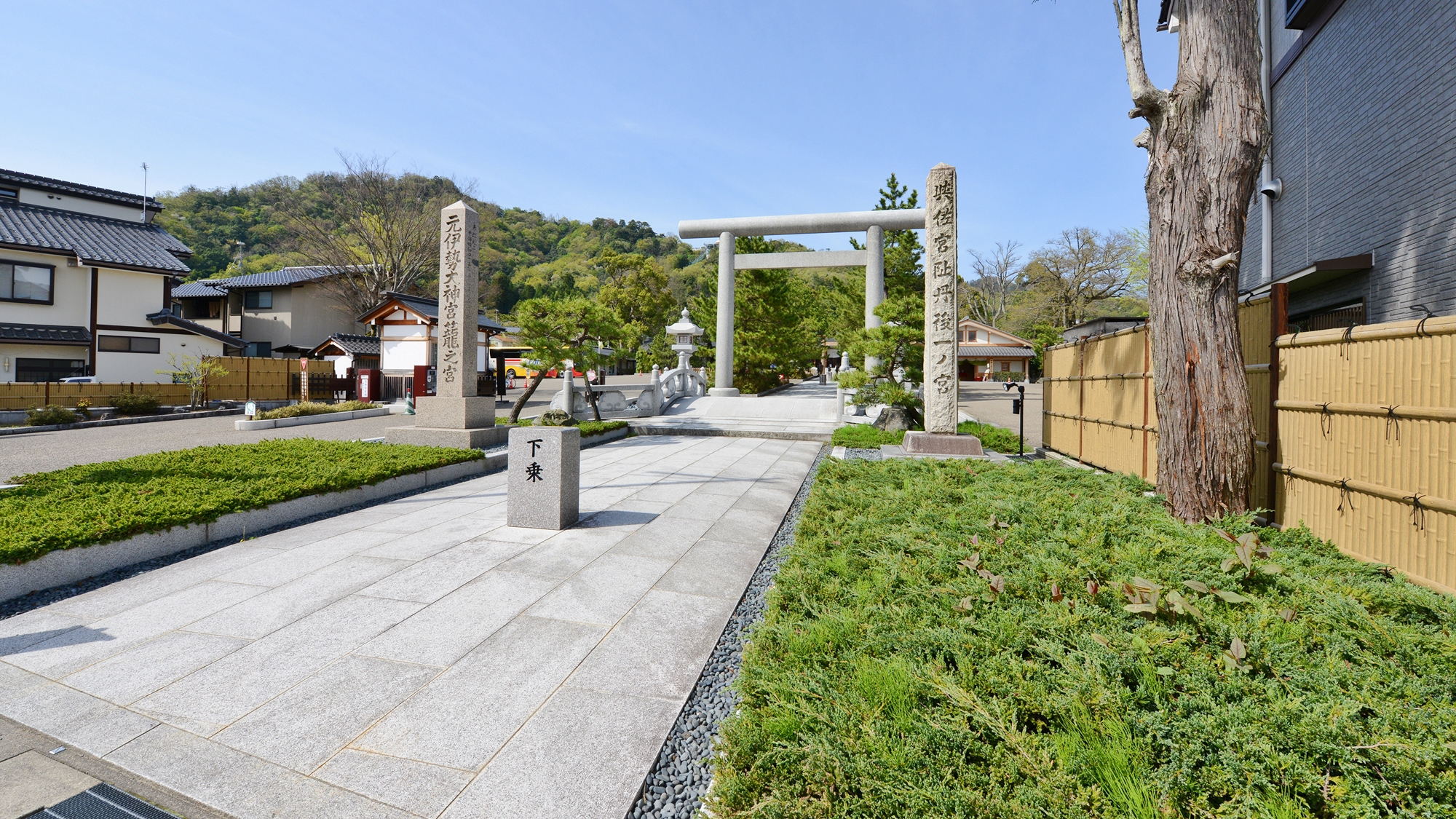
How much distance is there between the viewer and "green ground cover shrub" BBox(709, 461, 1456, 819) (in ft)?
6.06

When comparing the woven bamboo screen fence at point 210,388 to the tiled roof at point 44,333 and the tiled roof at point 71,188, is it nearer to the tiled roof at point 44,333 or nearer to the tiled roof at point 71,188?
the tiled roof at point 44,333

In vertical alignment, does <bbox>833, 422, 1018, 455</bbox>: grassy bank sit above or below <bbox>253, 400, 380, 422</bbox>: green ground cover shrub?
below

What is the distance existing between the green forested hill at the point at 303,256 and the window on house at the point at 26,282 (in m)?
13.6

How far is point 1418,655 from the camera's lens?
2.45 m

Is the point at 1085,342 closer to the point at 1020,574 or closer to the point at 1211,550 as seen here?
the point at 1211,550

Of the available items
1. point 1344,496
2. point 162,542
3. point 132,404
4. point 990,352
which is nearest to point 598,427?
point 162,542

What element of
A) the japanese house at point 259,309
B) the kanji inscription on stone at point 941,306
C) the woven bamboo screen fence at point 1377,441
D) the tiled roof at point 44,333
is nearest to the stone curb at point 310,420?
the tiled roof at point 44,333

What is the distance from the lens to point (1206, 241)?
16.1 ft

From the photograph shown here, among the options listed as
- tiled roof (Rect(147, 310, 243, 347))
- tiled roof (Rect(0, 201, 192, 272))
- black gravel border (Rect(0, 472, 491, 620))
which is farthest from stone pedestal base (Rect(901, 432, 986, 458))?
tiled roof (Rect(0, 201, 192, 272))

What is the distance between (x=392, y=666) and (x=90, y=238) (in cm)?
2875

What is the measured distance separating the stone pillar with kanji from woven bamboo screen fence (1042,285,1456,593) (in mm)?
5069

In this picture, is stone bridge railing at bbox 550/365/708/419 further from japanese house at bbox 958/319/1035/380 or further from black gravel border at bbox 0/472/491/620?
japanese house at bbox 958/319/1035/380

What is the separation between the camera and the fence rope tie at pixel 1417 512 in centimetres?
353

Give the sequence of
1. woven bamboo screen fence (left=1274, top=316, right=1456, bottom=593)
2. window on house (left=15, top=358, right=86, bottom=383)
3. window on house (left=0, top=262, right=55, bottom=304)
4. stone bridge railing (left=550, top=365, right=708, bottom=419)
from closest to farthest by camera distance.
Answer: woven bamboo screen fence (left=1274, top=316, right=1456, bottom=593), stone bridge railing (left=550, top=365, right=708, bottom=419), window on house (left=0, top=262, right=55, bottom=304), window on house (left=15, top=358, right=86, bottom=383)
